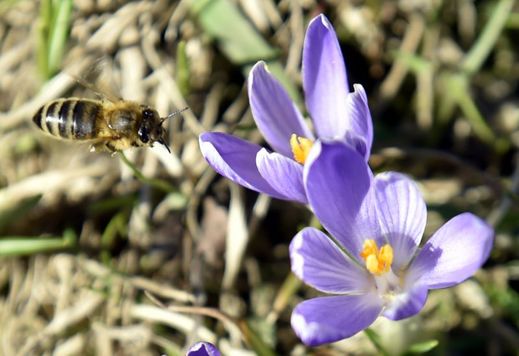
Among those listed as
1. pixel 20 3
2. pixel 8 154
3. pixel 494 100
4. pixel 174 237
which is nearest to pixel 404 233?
pixel 174 237

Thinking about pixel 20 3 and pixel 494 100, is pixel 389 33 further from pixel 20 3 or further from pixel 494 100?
pixel 20 3

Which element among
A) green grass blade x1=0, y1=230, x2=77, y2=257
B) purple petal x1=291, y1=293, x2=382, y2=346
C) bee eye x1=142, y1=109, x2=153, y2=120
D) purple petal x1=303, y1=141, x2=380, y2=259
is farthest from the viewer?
green grass blade x1=0, y1=230, x2=77, y2=257

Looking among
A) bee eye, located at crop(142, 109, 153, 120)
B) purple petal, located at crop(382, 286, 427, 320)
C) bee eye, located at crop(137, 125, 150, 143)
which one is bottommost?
purple petal, located at crop(382, 286, 427, 320)

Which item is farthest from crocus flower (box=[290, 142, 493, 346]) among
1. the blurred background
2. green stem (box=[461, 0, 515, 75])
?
green stem (box=[461, 0, 515, 75])

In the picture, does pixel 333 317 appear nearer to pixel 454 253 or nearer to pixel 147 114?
pixel 454 253

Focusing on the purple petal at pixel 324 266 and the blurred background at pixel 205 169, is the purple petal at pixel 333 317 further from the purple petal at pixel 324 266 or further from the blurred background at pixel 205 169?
the blurred background at pixel 205 169

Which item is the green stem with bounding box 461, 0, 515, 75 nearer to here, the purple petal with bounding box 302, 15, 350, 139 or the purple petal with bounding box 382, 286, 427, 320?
the purple petal with bounding box 302, 15, 350, 139
